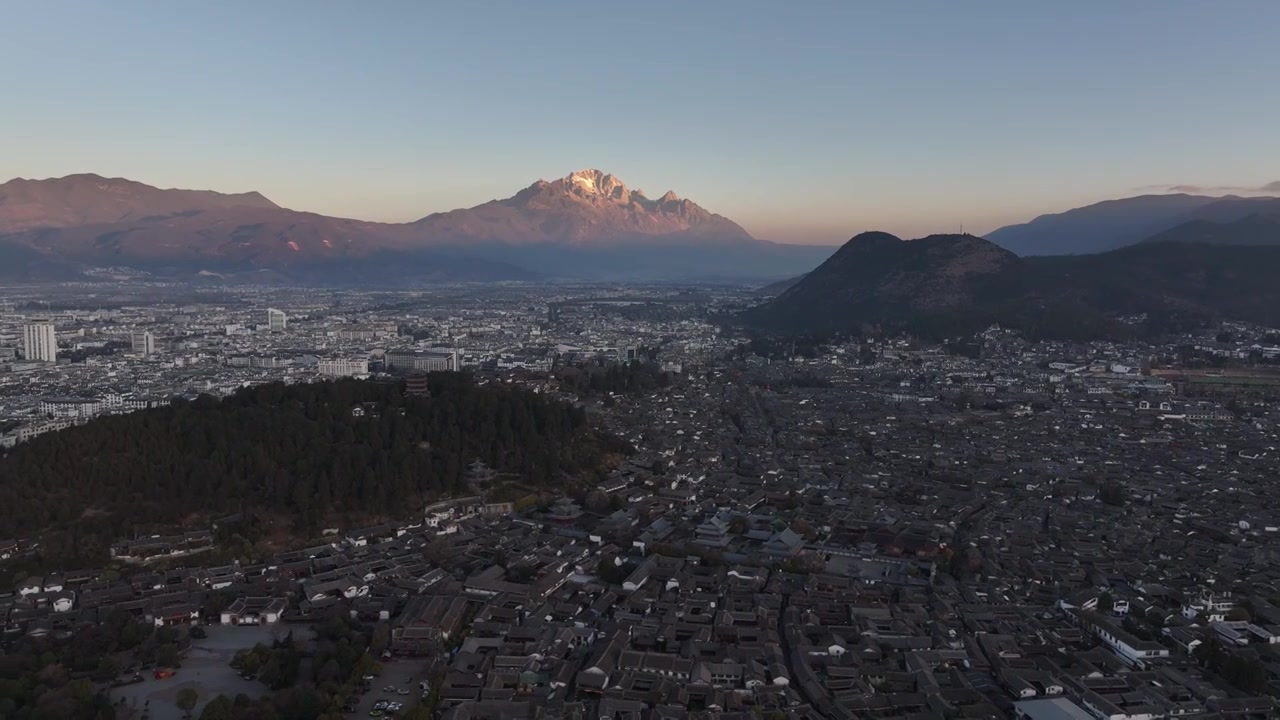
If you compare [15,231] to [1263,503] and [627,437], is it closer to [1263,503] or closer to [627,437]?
[627,437]

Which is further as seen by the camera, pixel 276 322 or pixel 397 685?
pixel 276 322

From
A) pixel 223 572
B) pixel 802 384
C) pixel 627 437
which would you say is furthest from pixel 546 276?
pixel 223 572

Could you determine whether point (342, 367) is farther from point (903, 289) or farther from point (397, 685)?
point (903, 289)

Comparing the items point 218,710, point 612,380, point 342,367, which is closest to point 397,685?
point 218,710

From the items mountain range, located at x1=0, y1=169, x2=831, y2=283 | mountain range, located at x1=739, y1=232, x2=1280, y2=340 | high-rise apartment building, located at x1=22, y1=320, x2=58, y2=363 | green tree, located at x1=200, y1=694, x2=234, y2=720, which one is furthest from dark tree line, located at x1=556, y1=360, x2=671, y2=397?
mountain range, located at x1=0, y1=169, x2=831, y2=283

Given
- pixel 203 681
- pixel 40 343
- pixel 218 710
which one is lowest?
pixel 203 681

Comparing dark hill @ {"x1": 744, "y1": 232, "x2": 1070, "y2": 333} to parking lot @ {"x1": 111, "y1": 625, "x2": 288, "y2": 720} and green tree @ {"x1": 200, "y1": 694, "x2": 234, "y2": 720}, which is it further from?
green tree @ {"x1": 200, "y1": 694, "x2": 234, "y2": 720}

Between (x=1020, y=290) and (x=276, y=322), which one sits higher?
(x=1020, y=290)

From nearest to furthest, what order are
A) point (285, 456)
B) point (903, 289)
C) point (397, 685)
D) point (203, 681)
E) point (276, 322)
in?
point (397, 685), point (203, 681), point (285, 456), point (276, 322), point (903, 289)
